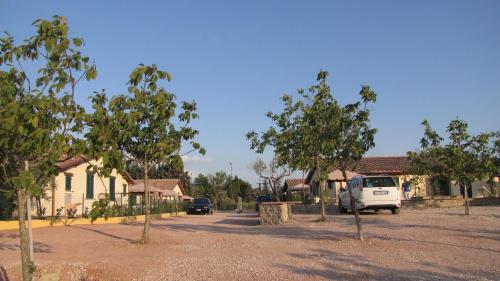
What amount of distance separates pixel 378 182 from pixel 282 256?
10486 millimetres

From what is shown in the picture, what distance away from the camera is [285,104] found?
776 inches

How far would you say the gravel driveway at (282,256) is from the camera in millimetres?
7773

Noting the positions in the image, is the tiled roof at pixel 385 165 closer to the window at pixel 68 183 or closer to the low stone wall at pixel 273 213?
the low stone wall at pixel 273 213

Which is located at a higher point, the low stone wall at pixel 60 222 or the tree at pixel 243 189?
the tree at pixel 243 189

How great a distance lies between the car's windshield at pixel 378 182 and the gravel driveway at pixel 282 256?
456 cm

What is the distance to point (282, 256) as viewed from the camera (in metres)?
9.62

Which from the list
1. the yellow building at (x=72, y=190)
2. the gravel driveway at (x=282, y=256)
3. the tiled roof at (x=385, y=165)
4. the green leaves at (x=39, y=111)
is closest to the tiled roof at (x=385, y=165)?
the tiled roof at (x=385, y=165)

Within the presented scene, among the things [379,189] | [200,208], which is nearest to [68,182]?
[200,208]

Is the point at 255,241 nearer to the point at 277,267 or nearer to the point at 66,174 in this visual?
the point at 277,267

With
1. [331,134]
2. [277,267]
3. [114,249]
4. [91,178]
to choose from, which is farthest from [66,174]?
[277,267]

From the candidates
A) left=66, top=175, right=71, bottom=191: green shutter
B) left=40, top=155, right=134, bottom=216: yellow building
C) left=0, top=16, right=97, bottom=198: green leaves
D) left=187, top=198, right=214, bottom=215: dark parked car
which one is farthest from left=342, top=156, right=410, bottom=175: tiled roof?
left=0, top=16, right=97, bottom=198: green leaves

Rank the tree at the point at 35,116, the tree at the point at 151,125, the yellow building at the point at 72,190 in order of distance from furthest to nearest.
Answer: the yellow building at the point at 72,190
the tree at the point at 151,125
the tree at the point at 35,116

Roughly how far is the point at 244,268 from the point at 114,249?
4495mm

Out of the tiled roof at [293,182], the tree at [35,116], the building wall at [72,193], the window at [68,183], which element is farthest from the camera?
the tiled roof at [293,182]
